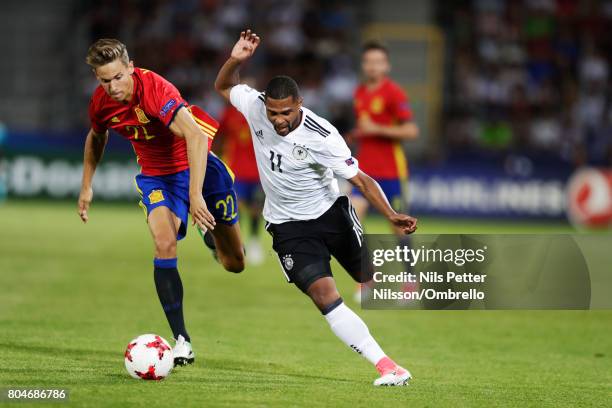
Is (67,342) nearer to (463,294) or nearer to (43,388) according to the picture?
(43,388)

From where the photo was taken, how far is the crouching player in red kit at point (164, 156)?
277 inches

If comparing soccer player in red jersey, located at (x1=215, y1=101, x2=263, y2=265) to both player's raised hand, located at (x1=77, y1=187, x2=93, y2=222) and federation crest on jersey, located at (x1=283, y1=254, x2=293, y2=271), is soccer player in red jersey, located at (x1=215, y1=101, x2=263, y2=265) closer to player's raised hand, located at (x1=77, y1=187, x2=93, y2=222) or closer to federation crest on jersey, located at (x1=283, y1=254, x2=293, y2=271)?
player's raised hand, located at (x1=77, y1=187, x2=93, y2=222)

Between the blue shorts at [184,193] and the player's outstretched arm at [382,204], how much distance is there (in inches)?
61.2

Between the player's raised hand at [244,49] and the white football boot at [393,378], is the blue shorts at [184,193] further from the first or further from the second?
the white football boot at [393,378]

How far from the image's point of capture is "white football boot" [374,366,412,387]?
6730mm

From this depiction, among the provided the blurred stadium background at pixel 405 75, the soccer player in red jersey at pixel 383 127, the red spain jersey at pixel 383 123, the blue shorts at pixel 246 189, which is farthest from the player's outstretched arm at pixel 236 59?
the blurred stadium background at pixel 405 75

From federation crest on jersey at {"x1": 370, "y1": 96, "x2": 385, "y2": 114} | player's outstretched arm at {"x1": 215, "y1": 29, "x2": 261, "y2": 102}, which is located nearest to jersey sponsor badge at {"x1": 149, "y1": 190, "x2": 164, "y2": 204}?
player's outstretched arm at {"x1": 215, "y1": 29, "x2": 261, "y2": 102}

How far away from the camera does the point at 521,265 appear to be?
723cm

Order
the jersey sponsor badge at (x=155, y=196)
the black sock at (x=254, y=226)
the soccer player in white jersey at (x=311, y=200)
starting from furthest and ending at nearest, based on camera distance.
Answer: the black sock at (x=254, y=226)
the jersey sponsor badge at (x=155, y=196)
the soccer player in white jersey at (x=311, y=200)

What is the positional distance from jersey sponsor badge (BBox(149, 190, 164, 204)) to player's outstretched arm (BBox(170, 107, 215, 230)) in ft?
2.11

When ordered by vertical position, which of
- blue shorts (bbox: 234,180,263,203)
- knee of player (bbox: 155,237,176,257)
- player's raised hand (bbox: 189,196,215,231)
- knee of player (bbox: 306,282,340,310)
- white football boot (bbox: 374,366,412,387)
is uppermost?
blue shorts (bbox: 234,180,263,203)

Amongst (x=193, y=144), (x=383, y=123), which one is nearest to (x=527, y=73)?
(x=383, y=123)

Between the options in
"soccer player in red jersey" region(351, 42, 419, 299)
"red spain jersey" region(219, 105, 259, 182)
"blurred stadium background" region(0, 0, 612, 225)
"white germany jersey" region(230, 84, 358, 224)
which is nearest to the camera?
"white germany jersey" region(230, 84, 358, 224)

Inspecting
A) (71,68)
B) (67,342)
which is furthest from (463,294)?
(71,68)
